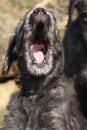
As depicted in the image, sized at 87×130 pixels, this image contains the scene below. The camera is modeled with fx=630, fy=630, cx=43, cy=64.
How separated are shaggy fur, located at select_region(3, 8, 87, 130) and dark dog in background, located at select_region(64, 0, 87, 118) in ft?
4.11

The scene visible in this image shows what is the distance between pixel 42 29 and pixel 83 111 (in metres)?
1.51

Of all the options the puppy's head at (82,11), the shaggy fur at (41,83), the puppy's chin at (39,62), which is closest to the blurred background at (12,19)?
the puppy's head at (82,11)

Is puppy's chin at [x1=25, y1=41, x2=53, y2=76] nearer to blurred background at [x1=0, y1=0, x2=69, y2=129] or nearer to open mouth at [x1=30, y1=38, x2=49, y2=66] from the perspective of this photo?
open mouth at [x1=30, y1=38, x2=49, y2=66]

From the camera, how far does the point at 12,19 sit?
11.8 metres

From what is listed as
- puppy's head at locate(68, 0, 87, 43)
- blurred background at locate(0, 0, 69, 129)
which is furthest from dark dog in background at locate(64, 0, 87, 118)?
blurred background at locate(0, 0, 69, 129)

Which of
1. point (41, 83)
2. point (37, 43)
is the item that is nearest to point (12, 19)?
point (37, 43)

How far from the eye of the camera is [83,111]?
845cm

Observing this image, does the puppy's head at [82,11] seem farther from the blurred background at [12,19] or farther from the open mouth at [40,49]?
the blurred background at [12,19]

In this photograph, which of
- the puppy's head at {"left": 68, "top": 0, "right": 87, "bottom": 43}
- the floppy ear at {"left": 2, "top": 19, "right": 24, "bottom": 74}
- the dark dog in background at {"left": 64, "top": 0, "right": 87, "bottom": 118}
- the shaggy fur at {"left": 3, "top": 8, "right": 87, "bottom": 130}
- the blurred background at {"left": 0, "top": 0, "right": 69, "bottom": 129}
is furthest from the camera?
the blurred background at {"left": 0, "top": 0, "right": 69, "bottom": 129}

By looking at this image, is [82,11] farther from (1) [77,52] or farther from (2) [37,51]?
(2) [37,51]

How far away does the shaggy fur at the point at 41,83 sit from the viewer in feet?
24.1

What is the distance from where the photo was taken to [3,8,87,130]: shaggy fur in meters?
7.36

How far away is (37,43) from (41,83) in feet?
1.60

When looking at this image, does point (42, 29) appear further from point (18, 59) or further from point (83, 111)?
point (83, 111)
